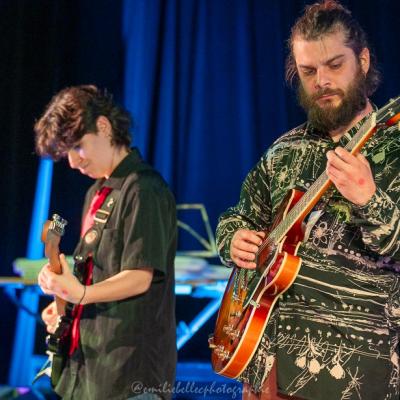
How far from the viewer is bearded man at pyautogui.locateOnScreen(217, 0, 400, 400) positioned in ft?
5.45

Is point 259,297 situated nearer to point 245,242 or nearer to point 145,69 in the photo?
point 245,242

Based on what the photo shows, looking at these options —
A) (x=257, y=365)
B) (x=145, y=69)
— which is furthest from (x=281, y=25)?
(x=257, y=365)

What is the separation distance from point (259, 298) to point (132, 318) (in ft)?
2.36

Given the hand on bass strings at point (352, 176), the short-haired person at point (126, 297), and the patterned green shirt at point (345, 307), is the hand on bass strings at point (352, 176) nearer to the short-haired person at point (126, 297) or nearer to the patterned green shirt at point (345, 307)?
the patterned green shirt at point (345, 307)

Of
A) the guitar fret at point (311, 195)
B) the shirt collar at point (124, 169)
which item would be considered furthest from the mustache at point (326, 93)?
the shirt collar at point (124, 169)

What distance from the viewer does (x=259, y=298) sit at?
6.14 feet

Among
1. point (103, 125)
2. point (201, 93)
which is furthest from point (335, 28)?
point (201, 93)

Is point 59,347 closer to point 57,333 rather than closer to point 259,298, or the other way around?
point 57,333

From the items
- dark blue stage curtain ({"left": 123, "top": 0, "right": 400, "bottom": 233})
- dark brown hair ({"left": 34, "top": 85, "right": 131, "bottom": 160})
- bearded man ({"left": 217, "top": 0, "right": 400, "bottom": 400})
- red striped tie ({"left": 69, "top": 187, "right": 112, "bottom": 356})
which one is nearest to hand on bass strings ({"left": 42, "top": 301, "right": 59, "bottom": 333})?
red striped tie ({"left": 69, "top": 187, "right": 112, "bottom": 356})

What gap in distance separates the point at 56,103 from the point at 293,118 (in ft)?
6.01

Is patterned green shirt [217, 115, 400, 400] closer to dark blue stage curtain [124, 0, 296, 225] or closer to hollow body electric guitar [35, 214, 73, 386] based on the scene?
hollow body electric guitar [35, 214, 73, 386]

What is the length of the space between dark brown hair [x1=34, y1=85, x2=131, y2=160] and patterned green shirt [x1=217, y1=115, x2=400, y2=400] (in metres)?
1.25

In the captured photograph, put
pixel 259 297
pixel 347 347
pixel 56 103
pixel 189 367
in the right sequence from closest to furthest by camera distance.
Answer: pixel 347 347
pixel 259 297
pixel 56 103
pixel 189 367

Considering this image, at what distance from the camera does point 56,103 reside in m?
2.88
